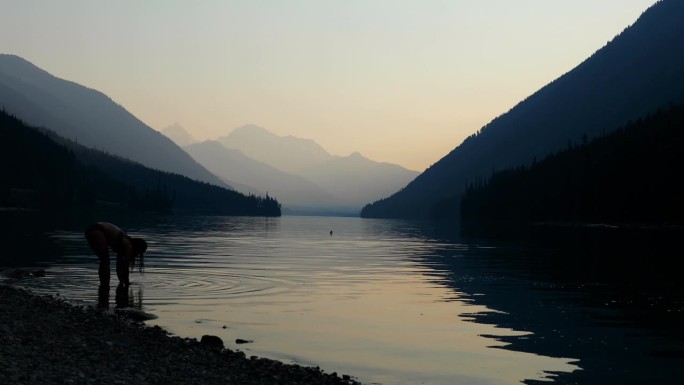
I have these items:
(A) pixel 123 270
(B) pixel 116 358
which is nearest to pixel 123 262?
(A) pixel 123 270

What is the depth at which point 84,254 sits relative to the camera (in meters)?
66.3

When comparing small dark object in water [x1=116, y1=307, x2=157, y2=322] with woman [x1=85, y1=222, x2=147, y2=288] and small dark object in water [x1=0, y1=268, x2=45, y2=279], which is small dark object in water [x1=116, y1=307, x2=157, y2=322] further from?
small dark object in water [x1=0, y1=268, x2=45, y2=279]

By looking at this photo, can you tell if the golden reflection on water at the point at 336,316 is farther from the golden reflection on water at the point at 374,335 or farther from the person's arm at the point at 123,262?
the person's arm at the point at 123,262

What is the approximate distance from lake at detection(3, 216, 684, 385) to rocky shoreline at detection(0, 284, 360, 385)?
6.19 ft

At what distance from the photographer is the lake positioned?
79.0ft

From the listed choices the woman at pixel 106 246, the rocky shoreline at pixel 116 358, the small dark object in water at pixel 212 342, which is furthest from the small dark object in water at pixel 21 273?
the small dark object in water at pixel 212 342

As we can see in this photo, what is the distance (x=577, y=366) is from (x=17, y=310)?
2134 cm

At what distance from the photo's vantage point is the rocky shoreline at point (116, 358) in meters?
19.2

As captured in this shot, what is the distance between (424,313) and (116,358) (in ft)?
55.5

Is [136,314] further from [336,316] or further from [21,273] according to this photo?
[21,273]

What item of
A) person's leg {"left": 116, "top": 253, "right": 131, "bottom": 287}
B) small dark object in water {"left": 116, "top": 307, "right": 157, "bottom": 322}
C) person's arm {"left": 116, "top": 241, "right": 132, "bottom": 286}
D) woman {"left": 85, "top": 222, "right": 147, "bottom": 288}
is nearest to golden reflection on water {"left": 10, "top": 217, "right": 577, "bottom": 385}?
small dark object in water {"left": 116, "top": 307, "right": 157, "bottom": 322}

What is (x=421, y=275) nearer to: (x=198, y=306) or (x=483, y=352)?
(x=198, y=306)

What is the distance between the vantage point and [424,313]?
1391 inches

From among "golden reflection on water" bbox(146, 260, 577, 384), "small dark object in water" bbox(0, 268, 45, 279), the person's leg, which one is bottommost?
"golden reflection on water" bbox(146, 260, 577, 384)
